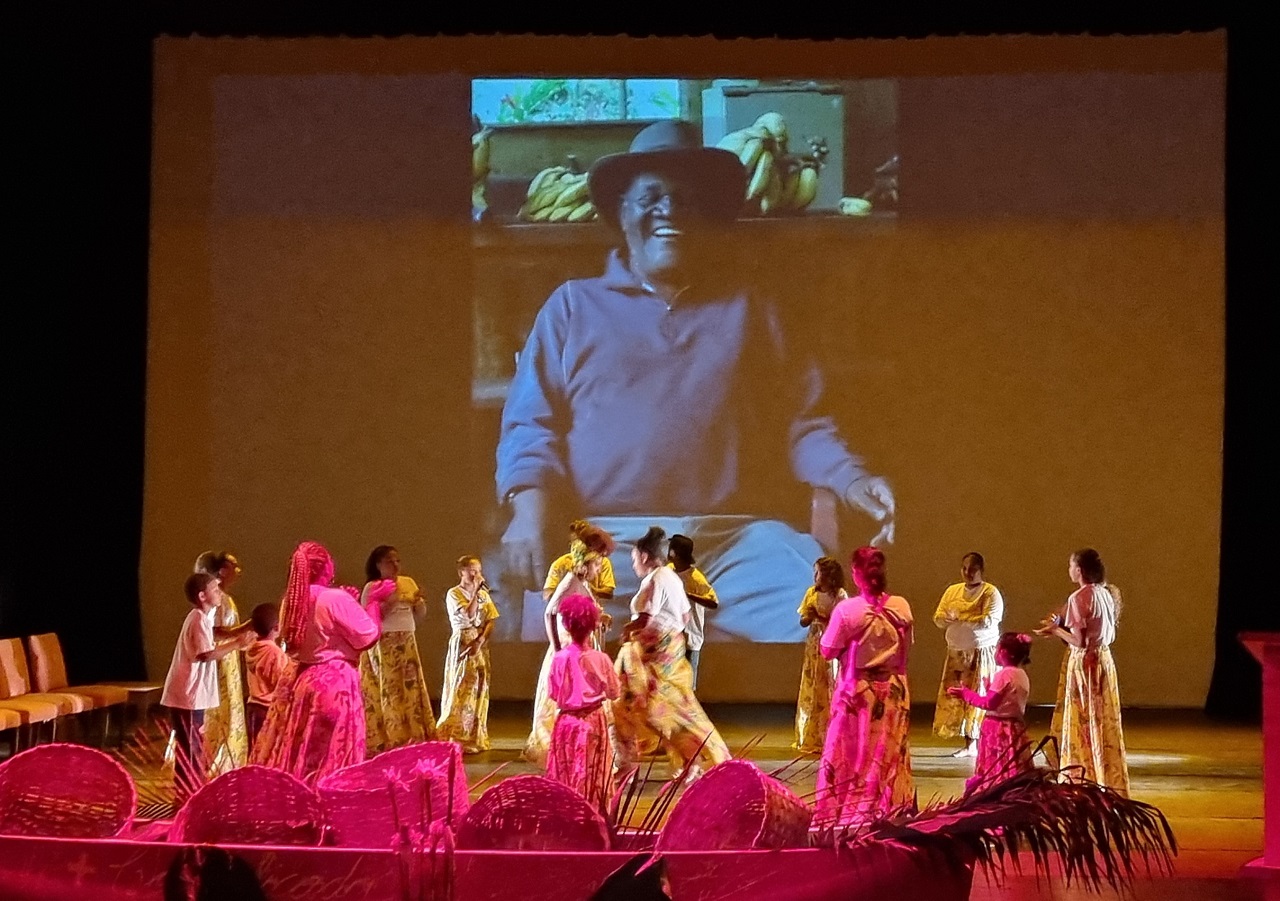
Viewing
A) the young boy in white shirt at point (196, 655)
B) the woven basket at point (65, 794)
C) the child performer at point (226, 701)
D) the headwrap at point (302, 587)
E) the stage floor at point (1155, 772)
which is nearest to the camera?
the woven basket at point (65, 794)

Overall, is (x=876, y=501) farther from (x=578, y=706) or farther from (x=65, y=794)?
(x=65, y=794)

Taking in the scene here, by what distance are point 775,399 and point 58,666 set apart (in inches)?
181

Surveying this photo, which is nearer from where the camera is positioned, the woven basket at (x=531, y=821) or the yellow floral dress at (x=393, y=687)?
the woven basket at (x=531, y=821)

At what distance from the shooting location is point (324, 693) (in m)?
5.28

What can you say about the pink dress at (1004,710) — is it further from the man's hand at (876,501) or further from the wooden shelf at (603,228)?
the wooden shelf at (603,228)

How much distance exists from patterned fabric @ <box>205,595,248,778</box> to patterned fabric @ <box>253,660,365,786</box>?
70.6 inches

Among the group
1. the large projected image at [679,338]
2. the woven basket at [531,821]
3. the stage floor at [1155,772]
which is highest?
the large projected image at [679,338]

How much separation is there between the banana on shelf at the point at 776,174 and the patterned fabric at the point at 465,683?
128 inches

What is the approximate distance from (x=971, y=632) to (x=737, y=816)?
6058 millimetres

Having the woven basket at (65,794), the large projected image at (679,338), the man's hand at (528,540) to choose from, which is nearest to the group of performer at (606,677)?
the woven basket at (65,794)

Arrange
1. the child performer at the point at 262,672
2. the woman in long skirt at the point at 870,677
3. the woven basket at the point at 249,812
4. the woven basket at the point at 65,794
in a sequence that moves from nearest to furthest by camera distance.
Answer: the woven basket at the point at 249,812 < the woven basket at the point at 65,794 < the woman in long skirt at the point at 870,677 < the child performer at the point at 262,672

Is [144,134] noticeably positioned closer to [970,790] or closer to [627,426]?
[627,426]

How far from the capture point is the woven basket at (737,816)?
8.57 feet

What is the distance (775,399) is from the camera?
9.62m
